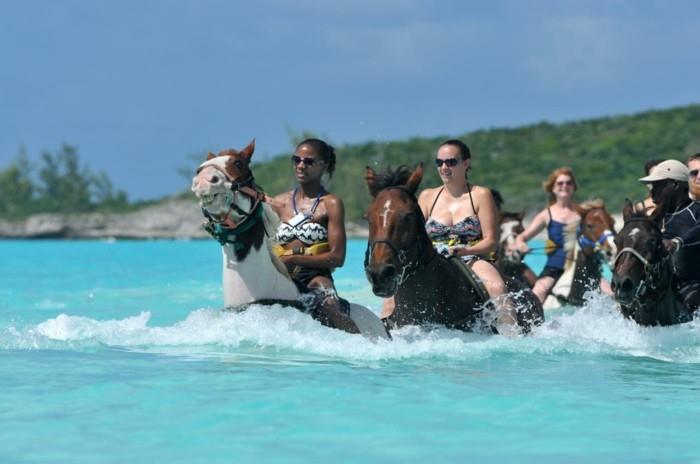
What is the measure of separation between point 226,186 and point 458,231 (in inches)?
91.7

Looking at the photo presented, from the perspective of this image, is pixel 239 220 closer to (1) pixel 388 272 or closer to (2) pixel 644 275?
(1) pixel 388 272

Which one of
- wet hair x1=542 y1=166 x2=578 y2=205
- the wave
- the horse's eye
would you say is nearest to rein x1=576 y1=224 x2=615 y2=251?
wet hair x1=542 y1=166 x2=578 y2=205

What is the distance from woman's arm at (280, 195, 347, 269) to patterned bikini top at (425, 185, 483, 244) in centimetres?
89

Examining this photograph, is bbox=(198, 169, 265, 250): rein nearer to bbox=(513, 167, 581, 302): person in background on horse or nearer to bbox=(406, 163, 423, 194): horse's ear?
bbox=(406, 163, 423, 194): horse's ear

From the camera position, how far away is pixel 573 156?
86.6m

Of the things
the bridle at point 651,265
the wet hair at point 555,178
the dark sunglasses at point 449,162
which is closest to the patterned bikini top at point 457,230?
the dark sunglasses at point 449,162

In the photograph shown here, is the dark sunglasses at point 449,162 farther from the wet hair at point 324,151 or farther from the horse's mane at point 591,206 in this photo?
the horse's mane at point 591,206

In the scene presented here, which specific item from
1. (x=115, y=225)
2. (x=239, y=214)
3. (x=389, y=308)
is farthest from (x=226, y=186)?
(x=115, y=225)

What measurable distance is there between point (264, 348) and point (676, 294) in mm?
3264

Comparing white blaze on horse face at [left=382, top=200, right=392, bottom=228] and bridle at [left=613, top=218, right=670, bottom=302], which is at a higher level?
white blaze on horse face at [left=382, top=200, right=392, bottom=228]

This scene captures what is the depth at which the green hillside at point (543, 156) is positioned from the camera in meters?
75.3

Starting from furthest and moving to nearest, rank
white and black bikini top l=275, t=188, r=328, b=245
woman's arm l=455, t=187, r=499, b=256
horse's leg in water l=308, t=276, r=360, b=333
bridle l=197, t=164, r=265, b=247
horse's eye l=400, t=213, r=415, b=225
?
1. woman's arm l=455, t=187, r=499, b=256
2. white and black bikini top l=275, t=188, r=328, b=245
3. horse's leg in water l=308, t=276, r=360, b=333
4. horse's eye l=400, t=213, r=415, b=225
5. bridle l=197, t=164, r=265, b=247

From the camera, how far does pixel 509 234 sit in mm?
15969

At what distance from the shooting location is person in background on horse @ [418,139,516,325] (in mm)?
8461
